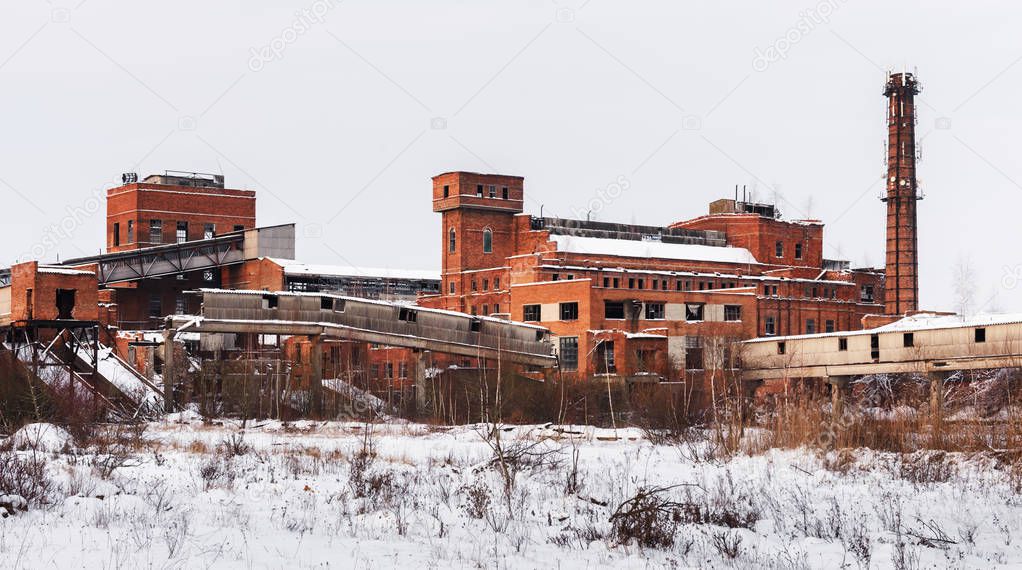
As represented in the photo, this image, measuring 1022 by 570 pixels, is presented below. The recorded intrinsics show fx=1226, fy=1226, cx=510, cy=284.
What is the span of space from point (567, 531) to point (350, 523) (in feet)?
10.3

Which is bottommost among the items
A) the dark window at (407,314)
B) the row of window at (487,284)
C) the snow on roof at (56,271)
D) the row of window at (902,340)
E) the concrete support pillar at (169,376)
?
the concrete support pillar at (169,376)

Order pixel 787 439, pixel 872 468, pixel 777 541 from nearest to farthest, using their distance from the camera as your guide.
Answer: pixel 777 541 → pixel 872 468 → pixel 787 439

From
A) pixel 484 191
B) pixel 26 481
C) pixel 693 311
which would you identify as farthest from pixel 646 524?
pixel 484 191

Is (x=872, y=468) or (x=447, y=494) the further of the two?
(x=872, y=468)

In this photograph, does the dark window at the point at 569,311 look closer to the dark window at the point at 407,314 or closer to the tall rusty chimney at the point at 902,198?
the dark window at the point at 407,314

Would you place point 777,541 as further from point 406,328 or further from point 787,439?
point 406,328

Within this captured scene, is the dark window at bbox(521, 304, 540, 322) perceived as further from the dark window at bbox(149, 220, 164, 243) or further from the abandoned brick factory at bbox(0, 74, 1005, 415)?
the dark window at bbox(149, 220, 164, 243)

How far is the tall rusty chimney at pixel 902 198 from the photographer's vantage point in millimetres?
74750

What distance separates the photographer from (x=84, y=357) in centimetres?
4516

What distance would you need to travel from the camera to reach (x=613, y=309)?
62.6 meters

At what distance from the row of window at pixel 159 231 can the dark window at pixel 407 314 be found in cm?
3061

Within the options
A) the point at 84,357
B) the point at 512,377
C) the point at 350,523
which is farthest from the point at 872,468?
the point at 84,357

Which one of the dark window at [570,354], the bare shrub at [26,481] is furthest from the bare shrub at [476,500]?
the dark window at [570,354]

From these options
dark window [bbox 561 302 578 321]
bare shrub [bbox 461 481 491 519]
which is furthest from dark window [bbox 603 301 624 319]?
bare shrub [bbox 461 481 491 519]
